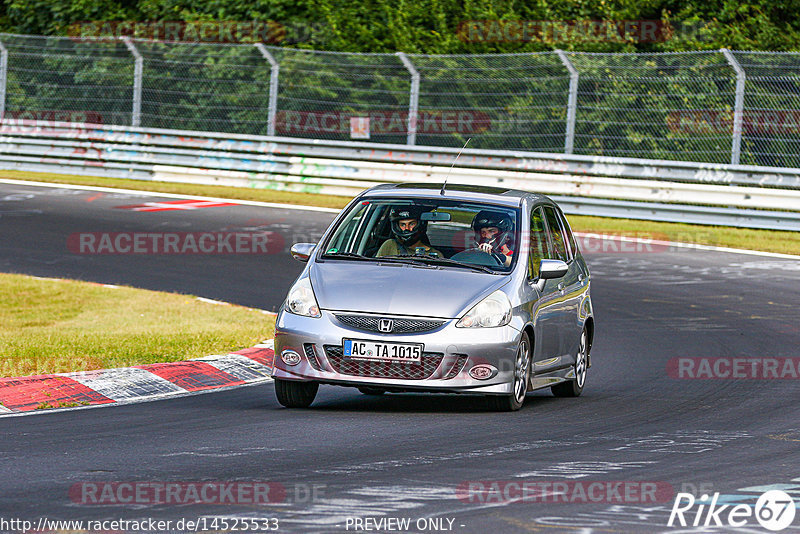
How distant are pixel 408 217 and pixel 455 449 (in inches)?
116

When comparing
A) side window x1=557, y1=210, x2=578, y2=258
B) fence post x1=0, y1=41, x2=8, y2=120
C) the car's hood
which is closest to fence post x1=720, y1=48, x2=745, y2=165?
side window x1=557, y1=210, x2=578, y2=258

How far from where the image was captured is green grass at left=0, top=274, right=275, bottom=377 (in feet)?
37.0

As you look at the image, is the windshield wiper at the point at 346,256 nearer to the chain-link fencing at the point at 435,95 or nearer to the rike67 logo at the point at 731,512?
the rike67 logo at the point at 731,512

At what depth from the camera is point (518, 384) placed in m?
9.70

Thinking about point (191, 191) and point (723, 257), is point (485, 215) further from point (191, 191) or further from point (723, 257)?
point (191, 191)

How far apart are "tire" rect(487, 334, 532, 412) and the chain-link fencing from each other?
44.6ft

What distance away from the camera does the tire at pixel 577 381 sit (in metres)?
11.0

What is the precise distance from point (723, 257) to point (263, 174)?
34.3 ft

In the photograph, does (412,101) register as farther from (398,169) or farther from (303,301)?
(303,301)

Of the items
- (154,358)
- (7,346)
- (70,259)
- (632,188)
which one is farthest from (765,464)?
(632,188)

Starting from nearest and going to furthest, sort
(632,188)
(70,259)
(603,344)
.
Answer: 1. (603,344)
2. (70,259)
3. (632,188)

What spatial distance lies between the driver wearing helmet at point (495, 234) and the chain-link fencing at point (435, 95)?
42.0 feet

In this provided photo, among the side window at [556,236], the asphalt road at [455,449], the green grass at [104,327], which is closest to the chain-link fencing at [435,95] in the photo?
the asphalt road at [455,449]

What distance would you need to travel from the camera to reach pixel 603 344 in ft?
44.4
